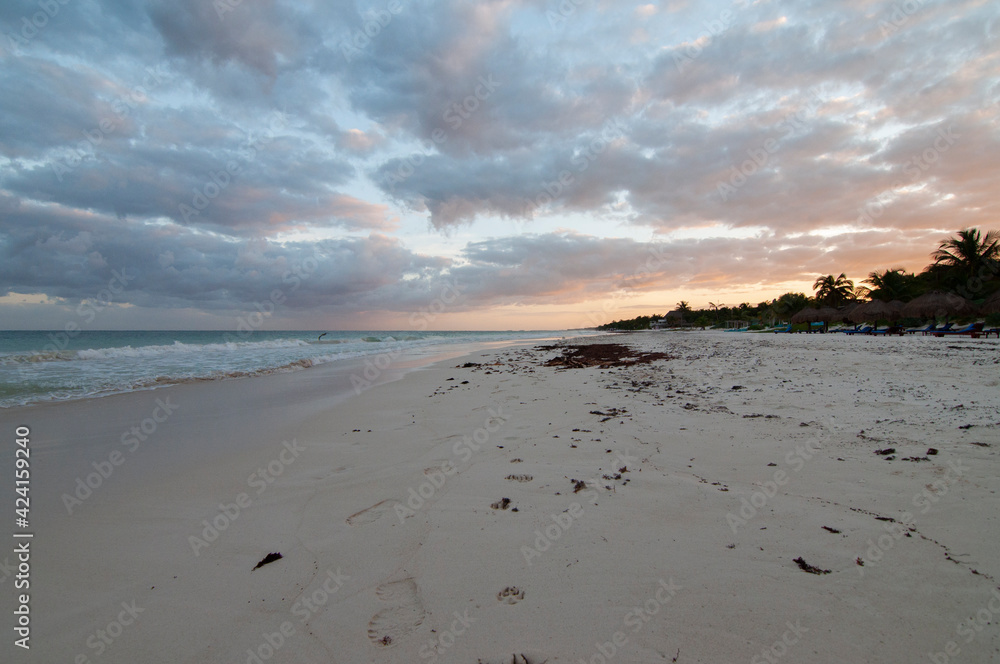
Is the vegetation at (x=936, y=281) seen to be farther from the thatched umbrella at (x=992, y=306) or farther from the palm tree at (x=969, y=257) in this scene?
the thatched umbrella at (x=992, y=306)

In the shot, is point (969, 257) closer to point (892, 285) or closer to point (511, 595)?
point (892, 285)

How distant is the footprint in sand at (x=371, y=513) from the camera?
11.6 ft

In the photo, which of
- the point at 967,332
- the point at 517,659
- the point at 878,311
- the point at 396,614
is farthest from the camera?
the point at 878,311

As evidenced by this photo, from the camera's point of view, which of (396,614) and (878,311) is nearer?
(396,614)

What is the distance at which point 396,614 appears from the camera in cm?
238

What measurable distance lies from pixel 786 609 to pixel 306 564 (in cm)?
309

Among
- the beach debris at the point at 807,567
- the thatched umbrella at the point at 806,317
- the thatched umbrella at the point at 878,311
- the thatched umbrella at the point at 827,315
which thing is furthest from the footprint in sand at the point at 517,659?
the thatched umbrella at the point at 806,317

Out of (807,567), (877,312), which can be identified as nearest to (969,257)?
(877,312)

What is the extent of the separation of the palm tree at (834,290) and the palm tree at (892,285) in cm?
484

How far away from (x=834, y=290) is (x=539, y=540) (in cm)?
6504

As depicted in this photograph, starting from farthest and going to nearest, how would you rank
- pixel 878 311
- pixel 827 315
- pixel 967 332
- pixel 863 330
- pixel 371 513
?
pixel 827 315 → pixel 863 330 → pixel 878 311 → pixel 967 332 → pixel 371 513

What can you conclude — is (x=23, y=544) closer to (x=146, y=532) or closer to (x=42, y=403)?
(x=146, y=532)

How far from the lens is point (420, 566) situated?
2.81 m

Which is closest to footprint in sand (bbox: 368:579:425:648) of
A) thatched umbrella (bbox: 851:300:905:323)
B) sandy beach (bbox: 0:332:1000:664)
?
sandy beach (bbox: 0:332:1000:664)
